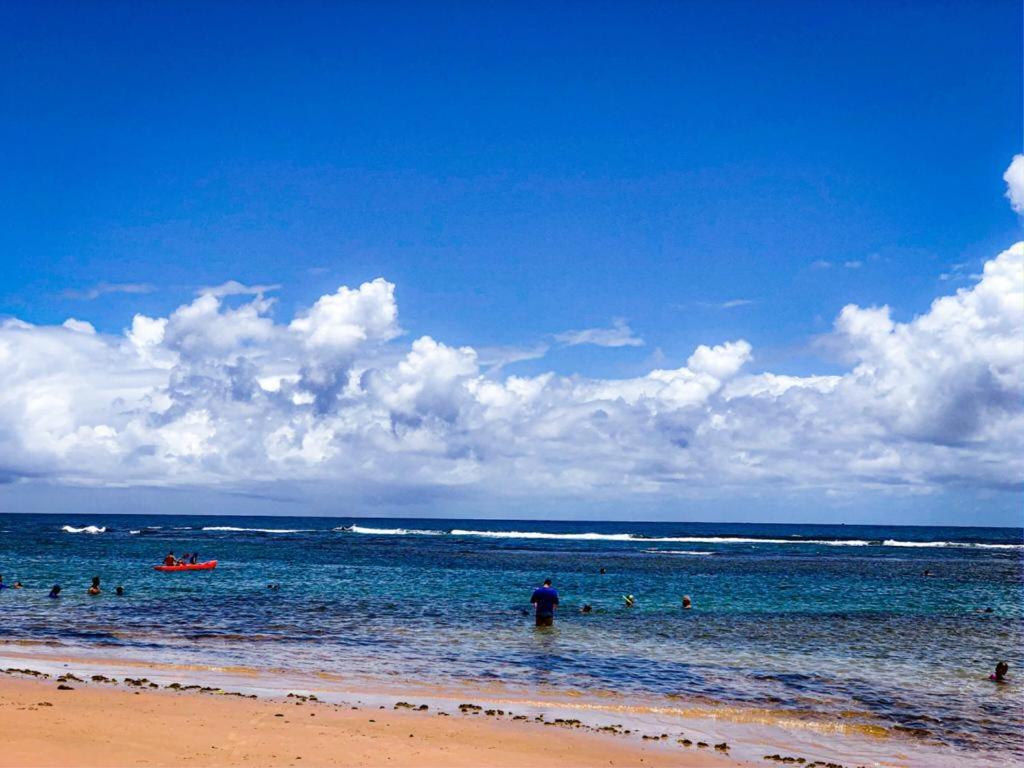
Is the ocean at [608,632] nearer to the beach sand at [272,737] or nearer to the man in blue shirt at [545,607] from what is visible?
the man in blue shirt at [545,607]

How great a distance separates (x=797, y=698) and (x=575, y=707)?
5.66m

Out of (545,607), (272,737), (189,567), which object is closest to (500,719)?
(272,737)

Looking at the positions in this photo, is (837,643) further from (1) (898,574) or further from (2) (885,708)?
(1) (898,574)

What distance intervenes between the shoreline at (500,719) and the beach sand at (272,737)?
56 mm

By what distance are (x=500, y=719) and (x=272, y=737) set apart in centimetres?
456

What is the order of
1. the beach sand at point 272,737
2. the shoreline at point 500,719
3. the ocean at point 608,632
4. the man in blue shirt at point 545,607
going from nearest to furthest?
1. the beach sand at point 272,737
2. the shoreline at point 500,719
3. the ocean at point 608,632
4. the man in blue shirt at point 545,607

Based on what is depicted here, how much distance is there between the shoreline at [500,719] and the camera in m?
14.7

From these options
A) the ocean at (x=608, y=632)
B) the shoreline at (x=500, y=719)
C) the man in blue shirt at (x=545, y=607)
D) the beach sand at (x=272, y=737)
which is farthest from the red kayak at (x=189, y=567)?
the beach sand at (x=272, y=737)

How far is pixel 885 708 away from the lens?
19.6 metres

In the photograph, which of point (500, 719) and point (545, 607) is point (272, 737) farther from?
point (545, 607)

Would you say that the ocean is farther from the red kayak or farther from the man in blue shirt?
the red kayak

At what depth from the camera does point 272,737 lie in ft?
48.2

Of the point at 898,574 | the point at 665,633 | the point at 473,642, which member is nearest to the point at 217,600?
the point at 473,642

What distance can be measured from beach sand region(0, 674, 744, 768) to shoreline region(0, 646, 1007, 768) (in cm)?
6
